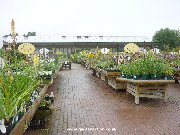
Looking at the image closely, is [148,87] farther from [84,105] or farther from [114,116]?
[114,116]

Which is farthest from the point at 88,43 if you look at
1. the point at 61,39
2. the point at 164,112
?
the point at 164,112

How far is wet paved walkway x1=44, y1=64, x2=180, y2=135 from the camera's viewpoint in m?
5.80

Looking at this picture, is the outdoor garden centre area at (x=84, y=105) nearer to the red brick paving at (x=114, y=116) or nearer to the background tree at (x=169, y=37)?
the red brick paving at (x=114, y=116)

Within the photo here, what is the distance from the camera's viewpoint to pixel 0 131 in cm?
298

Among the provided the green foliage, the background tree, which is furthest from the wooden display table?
the background tree

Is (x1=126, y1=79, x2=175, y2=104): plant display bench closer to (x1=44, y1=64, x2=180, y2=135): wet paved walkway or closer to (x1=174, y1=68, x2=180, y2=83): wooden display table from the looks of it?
(x1=44, y1=64, x2=180, y2=135): wet paved walkway

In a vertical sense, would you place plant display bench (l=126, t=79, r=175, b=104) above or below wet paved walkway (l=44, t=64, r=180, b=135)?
above

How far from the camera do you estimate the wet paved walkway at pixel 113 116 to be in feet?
19.0

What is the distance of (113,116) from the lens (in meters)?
6.97

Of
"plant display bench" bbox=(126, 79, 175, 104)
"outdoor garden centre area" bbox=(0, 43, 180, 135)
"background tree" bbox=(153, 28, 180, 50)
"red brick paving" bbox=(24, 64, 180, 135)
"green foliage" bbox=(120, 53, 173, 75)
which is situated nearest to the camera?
"outdoor garden centre area" bbox=(0, 43, 180, 135)

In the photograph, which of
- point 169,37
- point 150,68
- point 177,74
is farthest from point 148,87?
point 169,37

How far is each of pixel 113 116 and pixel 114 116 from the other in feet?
0.07

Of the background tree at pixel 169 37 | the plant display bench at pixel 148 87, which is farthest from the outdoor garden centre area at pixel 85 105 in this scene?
the background tree at pixel 169 37

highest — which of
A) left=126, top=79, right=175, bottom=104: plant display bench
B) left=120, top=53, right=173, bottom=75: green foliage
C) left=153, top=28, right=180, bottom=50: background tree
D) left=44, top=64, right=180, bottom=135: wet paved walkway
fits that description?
left=153, top=28, right=180, bottom=50: background tree
